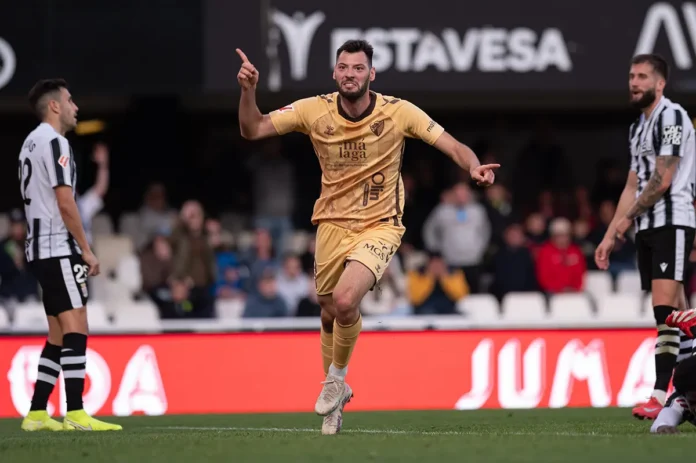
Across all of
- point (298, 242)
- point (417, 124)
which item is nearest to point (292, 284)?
point (298, 242)

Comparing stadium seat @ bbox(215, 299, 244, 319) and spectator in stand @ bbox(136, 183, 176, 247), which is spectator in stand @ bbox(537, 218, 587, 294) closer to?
stadium seat @ bbox(215, 299, 244, 319)

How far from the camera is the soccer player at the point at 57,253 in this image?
8641 millimetres

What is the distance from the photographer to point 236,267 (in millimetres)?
15562

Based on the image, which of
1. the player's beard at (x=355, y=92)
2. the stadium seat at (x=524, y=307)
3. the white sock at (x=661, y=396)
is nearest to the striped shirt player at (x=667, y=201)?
the white sock at (x=661, y=396)

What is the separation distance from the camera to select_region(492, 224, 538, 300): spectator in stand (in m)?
15.2

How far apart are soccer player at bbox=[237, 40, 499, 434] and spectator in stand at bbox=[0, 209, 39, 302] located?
24.3 feet

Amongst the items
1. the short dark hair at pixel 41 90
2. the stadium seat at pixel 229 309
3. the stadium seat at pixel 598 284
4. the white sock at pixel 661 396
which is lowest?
the stadium seat at pixel 229 309

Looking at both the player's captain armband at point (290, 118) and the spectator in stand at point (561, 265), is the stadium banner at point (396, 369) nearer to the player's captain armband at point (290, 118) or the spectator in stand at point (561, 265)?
the spectator in stand at point (561, 265)

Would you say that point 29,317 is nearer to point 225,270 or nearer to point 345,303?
point 225,270

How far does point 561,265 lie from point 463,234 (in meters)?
1.24

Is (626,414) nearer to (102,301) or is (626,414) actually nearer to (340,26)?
(340,26)

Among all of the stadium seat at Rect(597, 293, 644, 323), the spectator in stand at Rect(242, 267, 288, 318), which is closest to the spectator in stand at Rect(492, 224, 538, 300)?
the stadium seat at Rect(597, 293, 644, 323)

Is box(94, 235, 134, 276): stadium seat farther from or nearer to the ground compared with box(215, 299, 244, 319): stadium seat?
farther from the ground

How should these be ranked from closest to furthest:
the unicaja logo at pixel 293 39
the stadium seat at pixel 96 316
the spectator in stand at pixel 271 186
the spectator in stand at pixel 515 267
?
the stadium seat at pixel 96 316 < the unicaja logo at pixel 293 39 < the spectator in stand at pixel 515 267 < the spectator in stand at pixel 271 186
